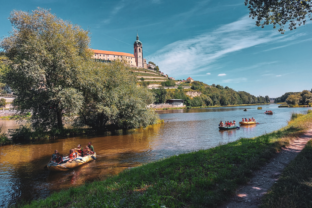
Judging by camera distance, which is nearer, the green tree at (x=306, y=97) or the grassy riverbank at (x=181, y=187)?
the grassy riverbank at (x=181, y=187)

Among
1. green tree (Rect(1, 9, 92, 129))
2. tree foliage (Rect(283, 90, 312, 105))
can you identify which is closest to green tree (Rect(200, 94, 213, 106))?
tree foliage (Rect(283, 90, 312, 105))

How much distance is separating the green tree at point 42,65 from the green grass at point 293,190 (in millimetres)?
19538

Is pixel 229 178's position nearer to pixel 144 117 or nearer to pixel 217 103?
pixel 144 117

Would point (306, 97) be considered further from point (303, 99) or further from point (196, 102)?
point (196, 102)

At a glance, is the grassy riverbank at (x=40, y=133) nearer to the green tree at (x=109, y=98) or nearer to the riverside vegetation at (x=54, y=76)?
the riverside vegetation at (x=54, y=76)

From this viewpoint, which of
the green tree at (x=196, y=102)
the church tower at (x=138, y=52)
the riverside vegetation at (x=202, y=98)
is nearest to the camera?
the riverside vegetation at (x=202, y=98)

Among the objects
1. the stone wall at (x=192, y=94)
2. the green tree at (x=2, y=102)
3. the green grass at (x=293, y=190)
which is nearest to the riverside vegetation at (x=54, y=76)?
the green grass at (x=293, y=190)

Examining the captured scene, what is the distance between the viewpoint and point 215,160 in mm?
8359

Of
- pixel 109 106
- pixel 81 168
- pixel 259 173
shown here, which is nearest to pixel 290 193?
pixel 259 173

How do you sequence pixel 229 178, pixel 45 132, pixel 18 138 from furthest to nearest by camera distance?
pixel 45 132 < pixel 18 138 < pixel 229 178

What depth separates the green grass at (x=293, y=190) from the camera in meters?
4.28

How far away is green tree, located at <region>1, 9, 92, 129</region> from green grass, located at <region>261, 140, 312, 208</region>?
64.1ft

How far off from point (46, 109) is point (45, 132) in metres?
3.34

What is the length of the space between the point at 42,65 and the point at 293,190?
2300cm
